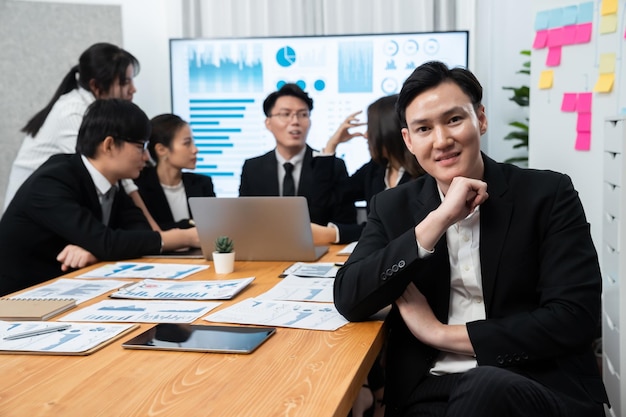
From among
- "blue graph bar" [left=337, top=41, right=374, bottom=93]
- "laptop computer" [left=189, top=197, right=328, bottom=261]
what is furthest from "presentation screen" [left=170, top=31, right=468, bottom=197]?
"laptop computer" [left=189, top=197, right=328, bottom=261]

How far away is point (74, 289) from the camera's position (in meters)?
2.01

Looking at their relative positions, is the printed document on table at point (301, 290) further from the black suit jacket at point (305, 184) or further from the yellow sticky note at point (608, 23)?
the yellow sticky note at point (608, 23)

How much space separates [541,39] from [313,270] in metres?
2.00

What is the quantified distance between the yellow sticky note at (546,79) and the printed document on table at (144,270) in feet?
6.60

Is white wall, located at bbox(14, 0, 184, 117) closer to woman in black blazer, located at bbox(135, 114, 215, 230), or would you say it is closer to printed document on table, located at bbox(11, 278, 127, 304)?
woman in black blazer, located at bbox(135, 114, 215, 230)

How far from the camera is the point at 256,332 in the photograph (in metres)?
1.51

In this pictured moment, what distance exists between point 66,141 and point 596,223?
2448mm

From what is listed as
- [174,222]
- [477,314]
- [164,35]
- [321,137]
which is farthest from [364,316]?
[164,35]

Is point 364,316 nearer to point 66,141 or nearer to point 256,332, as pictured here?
point 256,332

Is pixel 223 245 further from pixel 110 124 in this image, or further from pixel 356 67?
pixel 356 67

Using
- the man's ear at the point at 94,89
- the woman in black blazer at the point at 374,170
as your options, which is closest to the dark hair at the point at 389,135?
the woman in black blazer at the point at 374,170

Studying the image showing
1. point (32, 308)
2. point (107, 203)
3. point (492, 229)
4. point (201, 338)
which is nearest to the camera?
point (201, 338)

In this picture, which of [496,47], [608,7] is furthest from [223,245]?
[496,47]

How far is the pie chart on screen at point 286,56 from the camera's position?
427 centimetres
